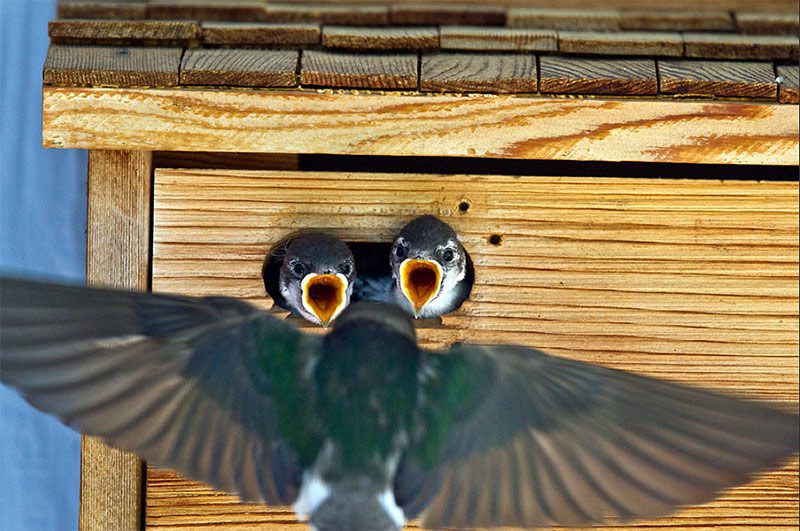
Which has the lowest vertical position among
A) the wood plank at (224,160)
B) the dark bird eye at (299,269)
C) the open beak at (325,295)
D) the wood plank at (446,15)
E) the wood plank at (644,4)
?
the open beak at (325,295)

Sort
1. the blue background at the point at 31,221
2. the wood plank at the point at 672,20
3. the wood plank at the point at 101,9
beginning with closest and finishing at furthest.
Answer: the wood plank at the point at 101,9 → the wood plank at the point at 672,20 → the blue background at the point at 31,221

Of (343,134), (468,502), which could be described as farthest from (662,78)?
(468,502)

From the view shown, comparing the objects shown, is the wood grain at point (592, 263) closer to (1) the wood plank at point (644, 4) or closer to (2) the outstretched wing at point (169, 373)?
(2) the outstretched wing at point (169, 373)

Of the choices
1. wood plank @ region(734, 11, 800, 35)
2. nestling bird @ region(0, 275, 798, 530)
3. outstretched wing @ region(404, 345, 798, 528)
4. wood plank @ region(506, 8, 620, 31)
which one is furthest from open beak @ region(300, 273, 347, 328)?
wood plank @ region(734, 11, 800, 35)

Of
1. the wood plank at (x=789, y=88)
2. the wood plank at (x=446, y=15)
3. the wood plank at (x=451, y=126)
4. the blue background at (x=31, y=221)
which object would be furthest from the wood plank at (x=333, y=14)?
the wood plank at (x=789, y=88)

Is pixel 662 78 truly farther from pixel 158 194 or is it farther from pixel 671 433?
pixel 158 194

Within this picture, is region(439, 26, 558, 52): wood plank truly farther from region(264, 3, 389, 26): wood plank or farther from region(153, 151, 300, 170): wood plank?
region(153, 151, 300, 170): wood plank
